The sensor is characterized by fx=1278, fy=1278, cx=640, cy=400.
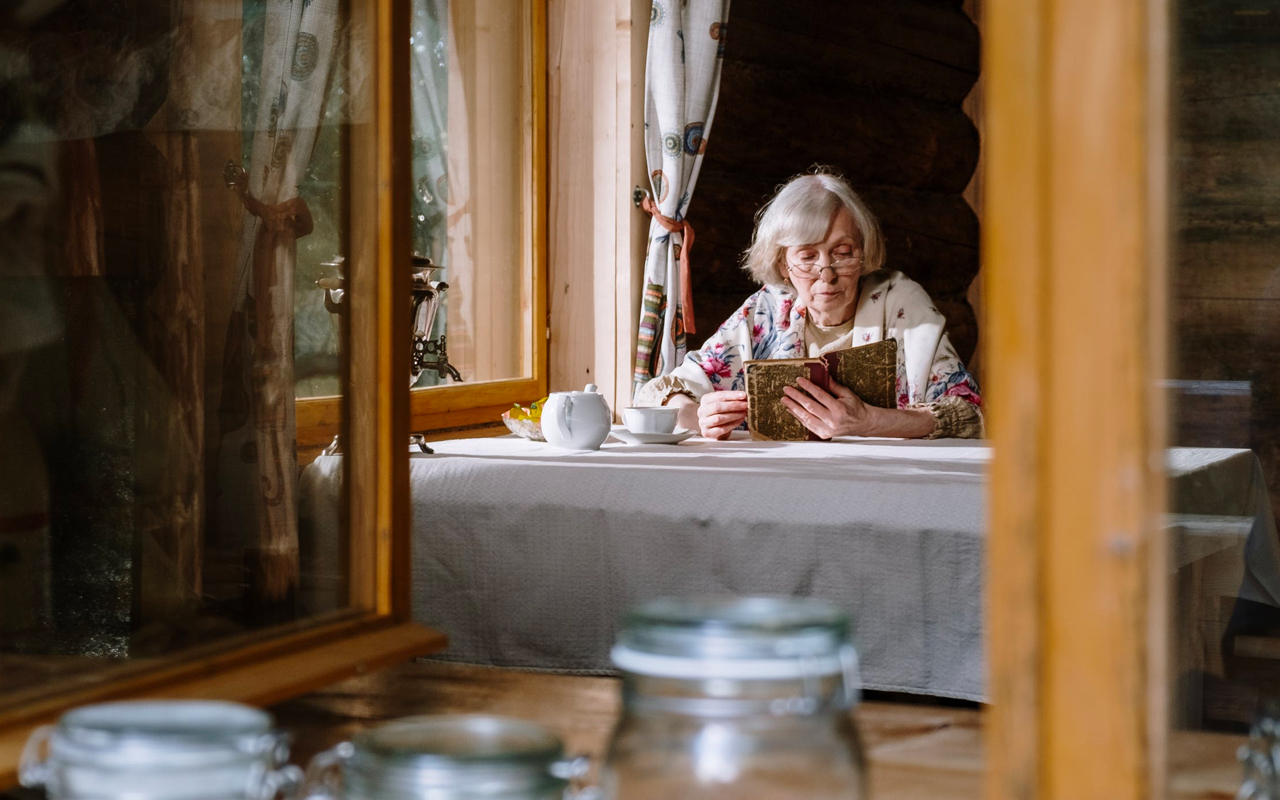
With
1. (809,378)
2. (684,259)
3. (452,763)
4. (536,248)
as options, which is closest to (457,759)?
(452,763)

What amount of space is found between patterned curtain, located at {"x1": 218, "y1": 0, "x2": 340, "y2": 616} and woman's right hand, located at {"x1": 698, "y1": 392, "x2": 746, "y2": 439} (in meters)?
1.35

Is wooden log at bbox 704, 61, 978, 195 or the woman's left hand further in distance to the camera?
wooden log at bbox 704, 61, 978, 195

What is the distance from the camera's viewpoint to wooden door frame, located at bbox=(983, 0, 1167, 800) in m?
0.41

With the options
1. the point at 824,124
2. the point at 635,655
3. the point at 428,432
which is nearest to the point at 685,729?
the point at 635,655

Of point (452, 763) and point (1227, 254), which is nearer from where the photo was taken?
point (452, 763)

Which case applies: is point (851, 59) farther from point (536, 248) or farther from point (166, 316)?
point (166, 316)

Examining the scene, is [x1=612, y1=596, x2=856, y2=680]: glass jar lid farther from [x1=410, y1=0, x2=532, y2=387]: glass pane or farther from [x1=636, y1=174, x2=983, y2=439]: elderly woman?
[x1=410, y1=0, x2=532, y2=387]: glass pane

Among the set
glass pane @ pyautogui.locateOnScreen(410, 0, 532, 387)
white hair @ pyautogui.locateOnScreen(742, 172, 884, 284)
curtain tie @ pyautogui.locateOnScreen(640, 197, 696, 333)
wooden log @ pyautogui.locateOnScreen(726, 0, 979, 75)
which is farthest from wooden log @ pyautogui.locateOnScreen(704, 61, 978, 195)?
white hair @ pyautogui.locateOnScreen(742, 172, 884, 284)

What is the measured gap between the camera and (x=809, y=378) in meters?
2.20

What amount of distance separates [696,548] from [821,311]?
4.07 ft

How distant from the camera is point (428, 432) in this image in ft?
9.32

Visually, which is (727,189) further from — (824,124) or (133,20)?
(133,20)

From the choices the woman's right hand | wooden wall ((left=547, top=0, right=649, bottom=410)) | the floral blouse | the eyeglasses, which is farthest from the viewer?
wooden wall ((left=547, top=0, right=649, bottom=410))

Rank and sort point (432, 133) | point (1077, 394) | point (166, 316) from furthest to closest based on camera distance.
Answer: point (432, 133) < point (166, 316) < point (1077, 394)
